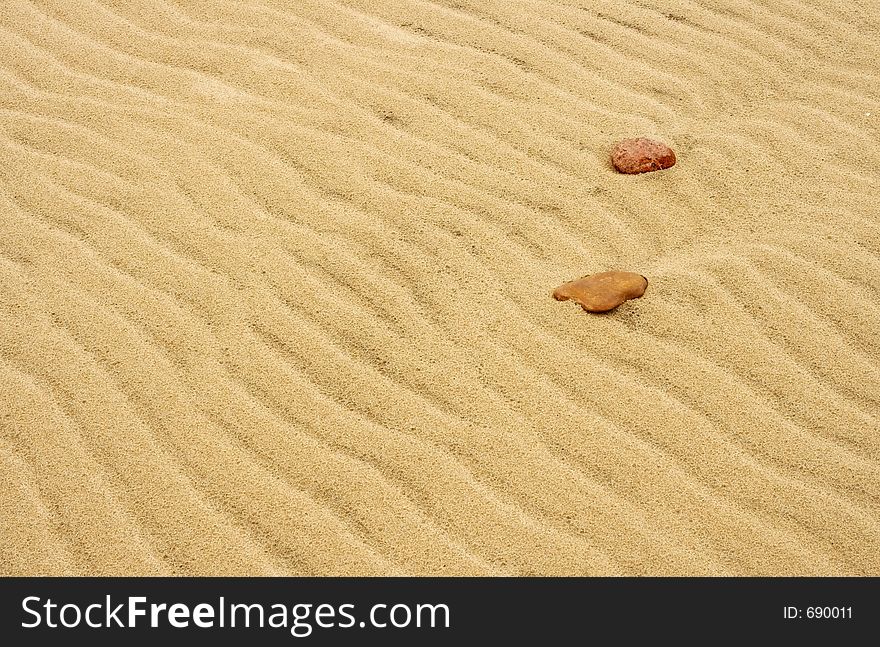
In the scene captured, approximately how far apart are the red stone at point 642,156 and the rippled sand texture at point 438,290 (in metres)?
0.05

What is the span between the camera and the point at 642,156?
328 centimetres

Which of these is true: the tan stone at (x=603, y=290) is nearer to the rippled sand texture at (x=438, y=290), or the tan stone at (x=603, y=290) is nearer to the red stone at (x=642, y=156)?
the rippled sand texture at (x=438, y=290)

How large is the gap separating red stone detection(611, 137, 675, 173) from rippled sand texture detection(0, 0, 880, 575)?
5 cm

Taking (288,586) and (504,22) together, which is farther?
(504,22)

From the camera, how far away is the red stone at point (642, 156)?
327 cm

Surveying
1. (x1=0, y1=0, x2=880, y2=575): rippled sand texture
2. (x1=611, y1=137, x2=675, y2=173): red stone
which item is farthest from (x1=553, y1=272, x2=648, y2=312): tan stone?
(x1=611, y1=137, x2=675, y2=173): red stone

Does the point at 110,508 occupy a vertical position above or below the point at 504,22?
below

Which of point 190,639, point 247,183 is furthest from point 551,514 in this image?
point 247,183

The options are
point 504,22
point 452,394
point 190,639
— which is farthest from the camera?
point 504,22

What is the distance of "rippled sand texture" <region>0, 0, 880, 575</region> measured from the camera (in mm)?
2363

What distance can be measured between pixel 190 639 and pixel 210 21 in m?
2.85

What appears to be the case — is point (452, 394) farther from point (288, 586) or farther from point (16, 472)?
point (16, 472)

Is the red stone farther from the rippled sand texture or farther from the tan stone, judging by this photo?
the tan stone

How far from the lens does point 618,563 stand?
228 centimetres
